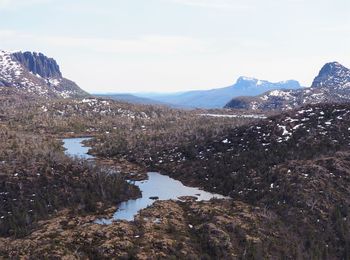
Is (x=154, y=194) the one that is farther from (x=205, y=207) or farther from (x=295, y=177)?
(x=295, y=177)

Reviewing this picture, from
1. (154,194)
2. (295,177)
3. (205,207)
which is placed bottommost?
(154,194)

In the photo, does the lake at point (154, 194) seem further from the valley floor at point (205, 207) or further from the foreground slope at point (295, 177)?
the foreground slope at point (295, 177)

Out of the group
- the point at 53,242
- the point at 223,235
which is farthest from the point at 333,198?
the point at 53,242

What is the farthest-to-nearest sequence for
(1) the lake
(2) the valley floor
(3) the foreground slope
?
(1) the lake → (3) the foreground slope → (2) the valley floor

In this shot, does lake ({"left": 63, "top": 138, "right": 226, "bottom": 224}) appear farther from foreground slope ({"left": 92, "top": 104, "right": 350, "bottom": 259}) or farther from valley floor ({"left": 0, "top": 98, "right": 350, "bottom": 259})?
foreground slope ({"left": 92, "top": 104, "right": 350, "bottom": 259})

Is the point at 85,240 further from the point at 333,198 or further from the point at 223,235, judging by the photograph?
the point at 333,198

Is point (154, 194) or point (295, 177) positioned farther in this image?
point (154, 194)

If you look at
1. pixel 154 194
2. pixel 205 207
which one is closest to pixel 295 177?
pixel 205 207

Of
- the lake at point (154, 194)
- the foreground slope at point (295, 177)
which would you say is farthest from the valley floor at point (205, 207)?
the lake at point (154, 194)

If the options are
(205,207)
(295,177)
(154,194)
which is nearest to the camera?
(205,207)

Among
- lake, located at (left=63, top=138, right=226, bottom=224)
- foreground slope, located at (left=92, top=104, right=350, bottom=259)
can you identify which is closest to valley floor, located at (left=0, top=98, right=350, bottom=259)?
foreground slope, located at (left=92, top=104, right=350, bottom=259)

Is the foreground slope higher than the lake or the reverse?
higher
